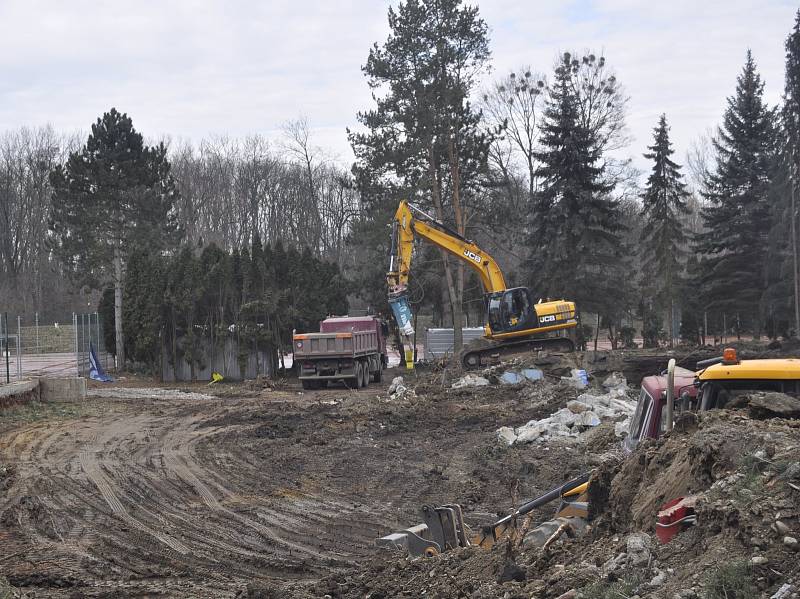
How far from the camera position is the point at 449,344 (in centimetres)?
4394

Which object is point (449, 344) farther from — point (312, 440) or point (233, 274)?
point (312, 440)

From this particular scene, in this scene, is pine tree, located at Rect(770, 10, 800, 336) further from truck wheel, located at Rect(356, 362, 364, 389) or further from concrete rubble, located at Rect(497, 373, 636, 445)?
concrete rubble, located at Rect(497, 373, 636, 445)

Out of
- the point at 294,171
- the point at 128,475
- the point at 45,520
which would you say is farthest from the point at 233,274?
the point at 294,171

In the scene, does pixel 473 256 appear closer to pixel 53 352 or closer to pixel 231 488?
pixel 231 488

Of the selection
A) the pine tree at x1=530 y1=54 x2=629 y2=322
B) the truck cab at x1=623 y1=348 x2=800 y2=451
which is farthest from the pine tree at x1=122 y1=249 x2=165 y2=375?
the truck cab at x1=623 y1=348 x2=800 y2=451

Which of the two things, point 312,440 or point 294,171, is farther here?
point 294,171

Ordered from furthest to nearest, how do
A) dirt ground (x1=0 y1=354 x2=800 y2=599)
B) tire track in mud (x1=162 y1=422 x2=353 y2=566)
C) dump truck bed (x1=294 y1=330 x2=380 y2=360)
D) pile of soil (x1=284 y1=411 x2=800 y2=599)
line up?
dump truck bed (x1=294 y1=330 x2=380 y2=360), tire track in mud (x1=162 y1=422 x2=353 y2=566), dirt ground (x1=0 y1=354 x2=800 y2=599), pile of soil (x1=284 y1=411 x2=800 y2=599)

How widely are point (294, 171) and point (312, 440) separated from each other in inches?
2241

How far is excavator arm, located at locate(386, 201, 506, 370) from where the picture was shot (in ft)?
102

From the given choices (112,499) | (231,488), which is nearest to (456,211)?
(231,488)

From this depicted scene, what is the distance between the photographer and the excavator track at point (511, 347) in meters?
32.1

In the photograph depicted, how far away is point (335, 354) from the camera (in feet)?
102

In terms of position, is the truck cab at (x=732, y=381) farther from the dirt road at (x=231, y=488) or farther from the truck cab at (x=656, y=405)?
the dirt road at (x=231, y=488)

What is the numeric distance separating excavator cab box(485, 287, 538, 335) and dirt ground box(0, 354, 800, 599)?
5866mm
